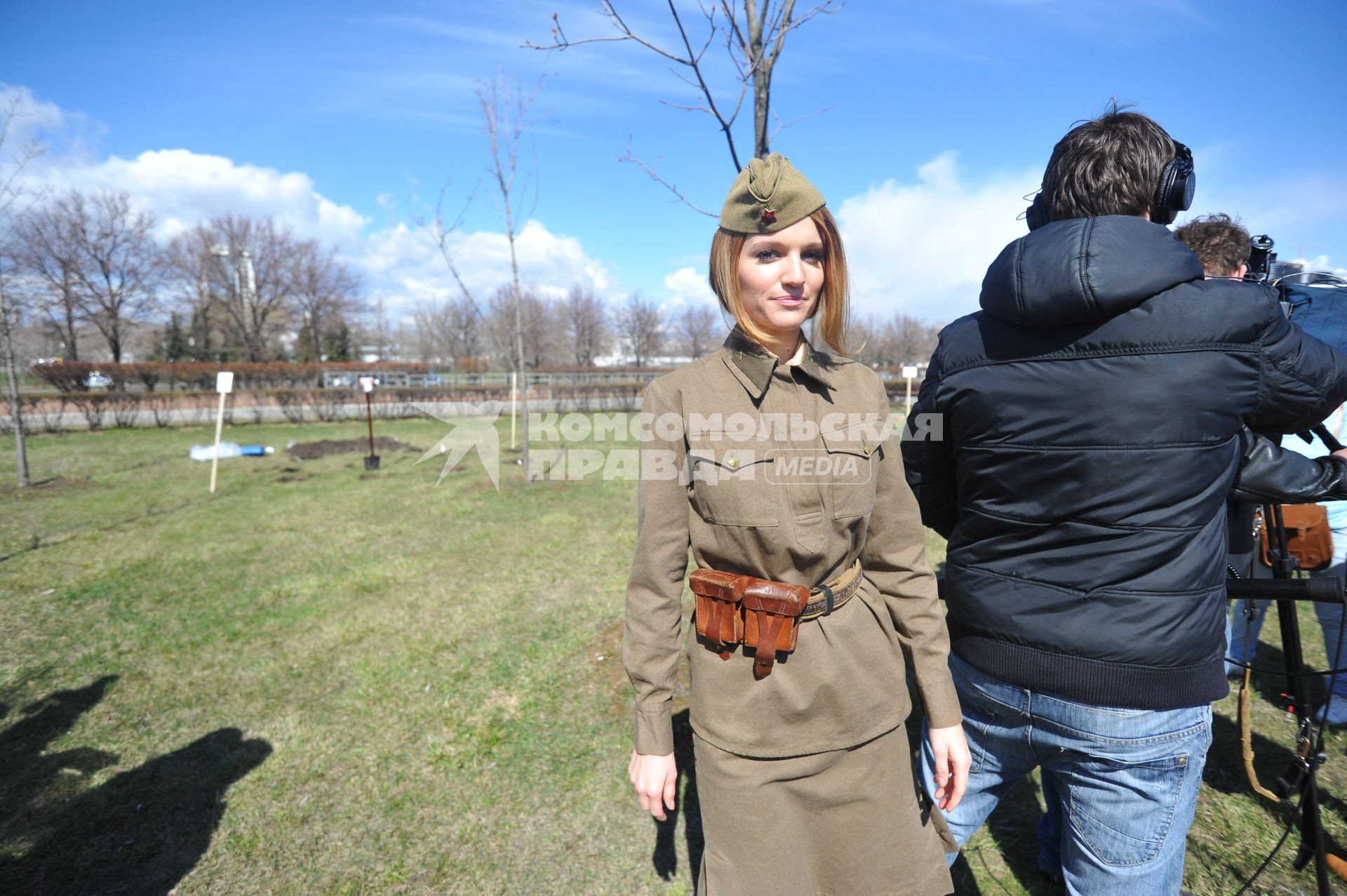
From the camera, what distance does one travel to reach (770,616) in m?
1.41

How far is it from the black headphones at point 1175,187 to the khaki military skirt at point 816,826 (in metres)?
1.45

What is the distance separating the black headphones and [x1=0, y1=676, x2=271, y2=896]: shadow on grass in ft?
13.7

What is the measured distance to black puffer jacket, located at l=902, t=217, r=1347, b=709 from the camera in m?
1.29

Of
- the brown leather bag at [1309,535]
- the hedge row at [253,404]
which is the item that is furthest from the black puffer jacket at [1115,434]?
the hedge row at [253,404]

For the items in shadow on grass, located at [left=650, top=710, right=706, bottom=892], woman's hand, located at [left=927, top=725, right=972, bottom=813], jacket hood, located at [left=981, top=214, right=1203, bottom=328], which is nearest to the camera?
jacket hood, located at [left=981, top=214, right=1203, bottom=328]

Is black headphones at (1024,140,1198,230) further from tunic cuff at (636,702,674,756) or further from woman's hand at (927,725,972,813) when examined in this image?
tunic cuff at (636,702,674,756)

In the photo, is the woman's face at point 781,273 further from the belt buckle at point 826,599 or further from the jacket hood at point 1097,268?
the belt buckle at point 826,599

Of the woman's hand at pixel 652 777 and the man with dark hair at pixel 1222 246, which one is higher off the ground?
the man with dark hair at pixel 1222 246

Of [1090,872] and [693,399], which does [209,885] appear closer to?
[693,399]

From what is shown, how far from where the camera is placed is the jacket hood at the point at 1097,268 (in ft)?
4.18

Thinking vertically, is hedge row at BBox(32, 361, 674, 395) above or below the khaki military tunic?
above

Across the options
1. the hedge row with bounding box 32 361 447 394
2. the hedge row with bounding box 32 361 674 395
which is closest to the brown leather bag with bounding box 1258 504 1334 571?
the hedge row with bounding box 32 361 674 395

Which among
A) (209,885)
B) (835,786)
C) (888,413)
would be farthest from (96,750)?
(888,413)

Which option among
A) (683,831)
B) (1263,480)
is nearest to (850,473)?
(1263,480)
